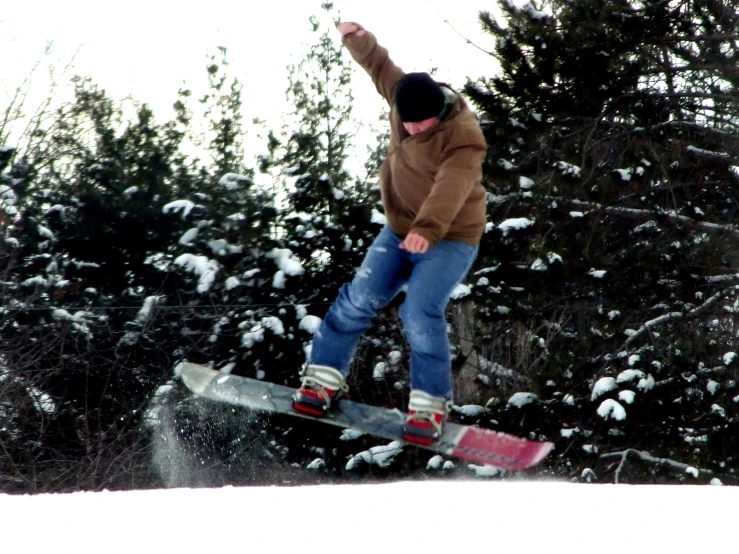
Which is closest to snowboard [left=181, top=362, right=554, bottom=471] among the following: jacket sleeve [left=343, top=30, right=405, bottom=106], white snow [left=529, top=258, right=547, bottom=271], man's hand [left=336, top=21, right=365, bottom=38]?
jacket sleeve [left=343, top=30, right=405, bottom=106]

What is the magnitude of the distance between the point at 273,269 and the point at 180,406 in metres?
1.90

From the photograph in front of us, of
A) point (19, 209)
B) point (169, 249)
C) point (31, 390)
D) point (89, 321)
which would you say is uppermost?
point (19, 209)

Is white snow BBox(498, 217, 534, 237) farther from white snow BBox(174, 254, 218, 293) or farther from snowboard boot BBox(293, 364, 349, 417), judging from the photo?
snowboard boot BBox(293, 364, 349, 417)

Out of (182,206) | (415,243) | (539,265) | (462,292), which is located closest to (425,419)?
(415,243)

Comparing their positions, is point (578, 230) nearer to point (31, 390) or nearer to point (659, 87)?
point (659, 87)

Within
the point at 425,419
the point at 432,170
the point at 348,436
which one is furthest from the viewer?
the point at 348,436

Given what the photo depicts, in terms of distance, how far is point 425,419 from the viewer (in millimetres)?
3652

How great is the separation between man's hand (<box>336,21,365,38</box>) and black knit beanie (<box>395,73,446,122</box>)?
17.1 inches

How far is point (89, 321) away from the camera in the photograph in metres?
9.30

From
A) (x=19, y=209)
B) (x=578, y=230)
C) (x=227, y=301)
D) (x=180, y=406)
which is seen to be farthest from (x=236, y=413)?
(x=578, y=230)

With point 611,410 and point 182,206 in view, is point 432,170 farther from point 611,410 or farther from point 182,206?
point 182,206

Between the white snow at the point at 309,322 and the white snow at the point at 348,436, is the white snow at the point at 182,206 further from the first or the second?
the white snow at the point at 348,436

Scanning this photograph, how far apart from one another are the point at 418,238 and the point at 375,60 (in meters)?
0.94

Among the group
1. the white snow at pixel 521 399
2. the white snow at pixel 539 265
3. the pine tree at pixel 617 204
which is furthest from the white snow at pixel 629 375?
the white snow at pixel 539 265
